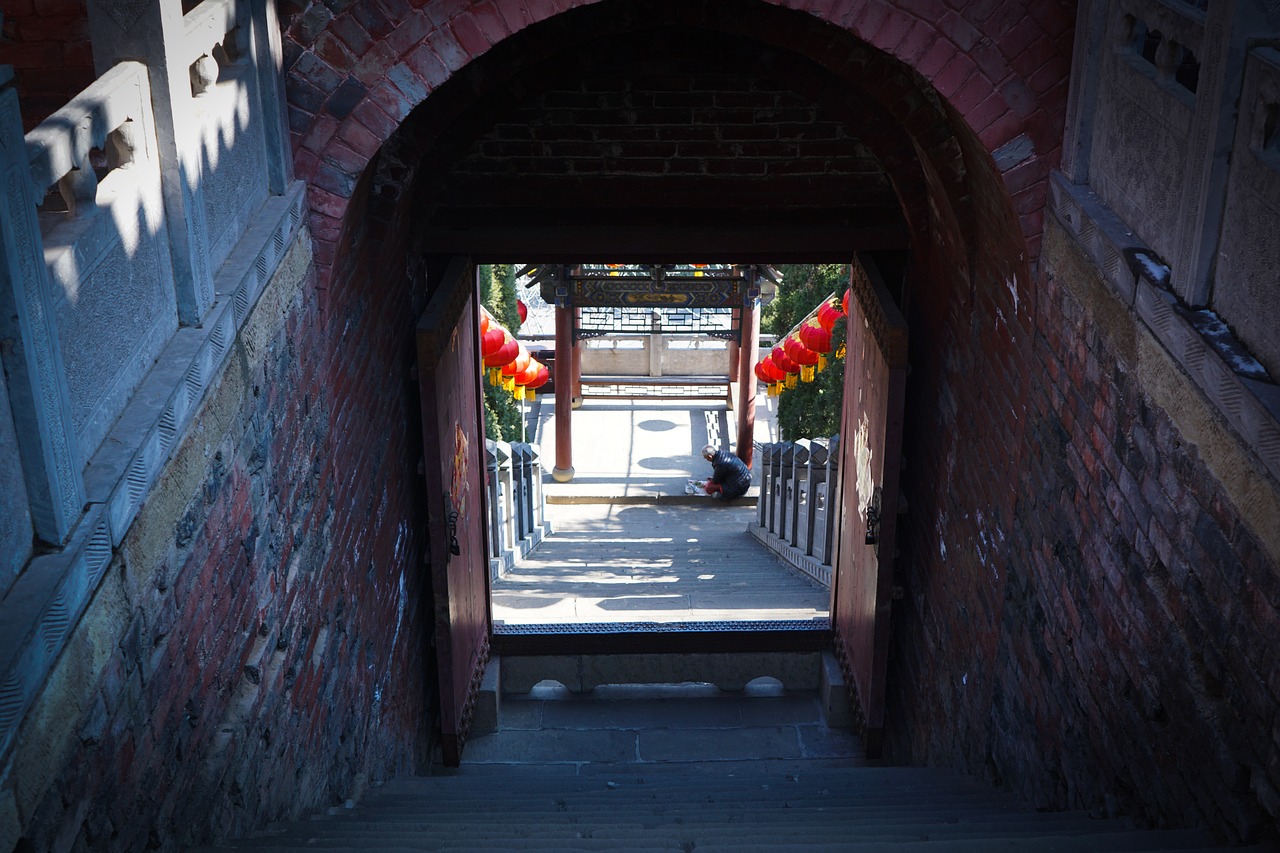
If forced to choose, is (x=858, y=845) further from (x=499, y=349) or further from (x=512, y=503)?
(x=499, y=349)

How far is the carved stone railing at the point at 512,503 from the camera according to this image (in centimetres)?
938

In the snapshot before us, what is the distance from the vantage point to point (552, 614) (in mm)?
7918

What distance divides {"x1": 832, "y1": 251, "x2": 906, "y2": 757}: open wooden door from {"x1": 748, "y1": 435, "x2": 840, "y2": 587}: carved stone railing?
5.63 feet

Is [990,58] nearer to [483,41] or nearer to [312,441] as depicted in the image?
[483,41]

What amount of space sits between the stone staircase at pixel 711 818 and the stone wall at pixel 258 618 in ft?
0.80

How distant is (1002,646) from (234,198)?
3.06 metres

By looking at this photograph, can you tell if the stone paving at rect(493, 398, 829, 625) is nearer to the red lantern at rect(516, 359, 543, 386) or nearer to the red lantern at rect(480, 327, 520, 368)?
the red lantern at rect(516, 359, 543, 386)

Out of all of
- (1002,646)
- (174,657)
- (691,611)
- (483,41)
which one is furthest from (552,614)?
(174,657)

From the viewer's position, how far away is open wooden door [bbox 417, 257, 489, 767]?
5266 millimetres

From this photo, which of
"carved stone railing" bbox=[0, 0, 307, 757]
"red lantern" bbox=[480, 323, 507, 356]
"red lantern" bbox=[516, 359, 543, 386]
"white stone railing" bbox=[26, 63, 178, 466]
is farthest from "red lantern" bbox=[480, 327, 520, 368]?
"white stone railing" bbox=[26, 63, 178, 466]

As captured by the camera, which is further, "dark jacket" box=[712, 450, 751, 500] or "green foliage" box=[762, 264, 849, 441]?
"dark jacket" box=[712, 450, 751, 500]

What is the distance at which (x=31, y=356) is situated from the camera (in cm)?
210

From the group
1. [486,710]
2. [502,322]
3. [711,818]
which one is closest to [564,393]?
[502,322]

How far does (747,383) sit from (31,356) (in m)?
13.3
